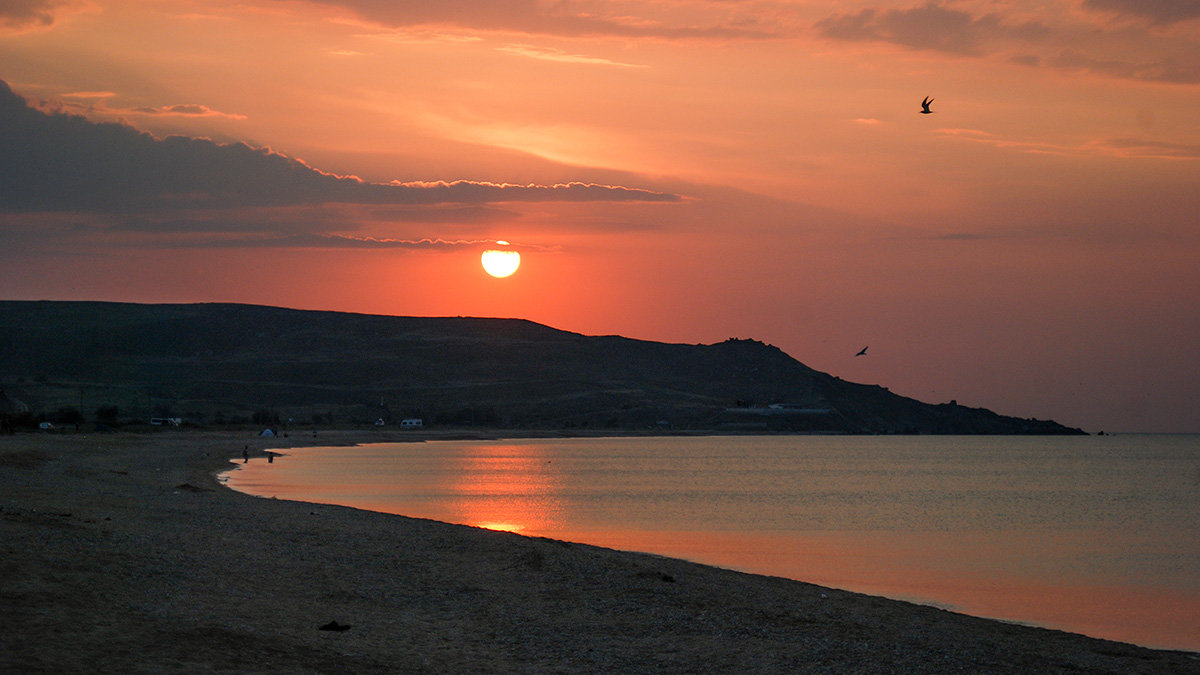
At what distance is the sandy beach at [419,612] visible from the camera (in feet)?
47.1

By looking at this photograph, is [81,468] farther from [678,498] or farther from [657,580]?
[657,580]

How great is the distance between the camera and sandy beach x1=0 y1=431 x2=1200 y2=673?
566 inches

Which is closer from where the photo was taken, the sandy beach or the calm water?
the sandy beach

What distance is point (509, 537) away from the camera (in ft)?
101

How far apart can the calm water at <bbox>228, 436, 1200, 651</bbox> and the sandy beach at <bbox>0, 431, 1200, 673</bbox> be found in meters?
5.99

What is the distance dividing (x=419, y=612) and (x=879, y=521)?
36.6 m

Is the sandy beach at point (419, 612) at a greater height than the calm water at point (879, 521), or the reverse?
the sandy beach at point (419, 612)

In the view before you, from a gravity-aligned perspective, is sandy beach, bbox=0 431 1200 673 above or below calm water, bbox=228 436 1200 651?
above

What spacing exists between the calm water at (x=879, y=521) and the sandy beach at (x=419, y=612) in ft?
19.7

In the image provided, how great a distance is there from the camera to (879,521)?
51125 millimetres

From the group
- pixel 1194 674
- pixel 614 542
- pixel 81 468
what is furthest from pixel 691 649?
pixel 81 468

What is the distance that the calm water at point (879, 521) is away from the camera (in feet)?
95.9

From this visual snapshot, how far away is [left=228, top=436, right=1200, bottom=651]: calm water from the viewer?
29.2 m

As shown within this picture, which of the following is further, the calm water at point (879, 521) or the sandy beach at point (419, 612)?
the calm water at point (879, 521)
